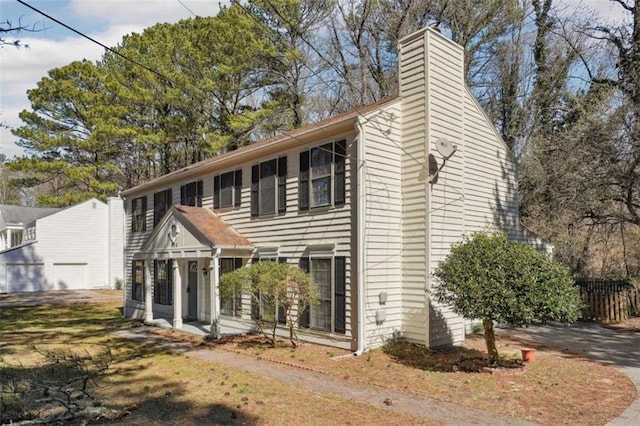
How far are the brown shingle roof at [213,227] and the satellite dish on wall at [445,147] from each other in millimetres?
5881

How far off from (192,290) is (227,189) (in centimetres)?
409

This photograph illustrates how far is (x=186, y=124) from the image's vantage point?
27484 millimetres

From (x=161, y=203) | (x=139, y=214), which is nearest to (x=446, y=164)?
(x=161, y=203)

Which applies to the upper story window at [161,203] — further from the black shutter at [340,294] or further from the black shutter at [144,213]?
the black shutter at [340,294]

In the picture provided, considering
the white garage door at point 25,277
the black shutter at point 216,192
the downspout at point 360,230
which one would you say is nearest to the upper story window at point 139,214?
the black shutter at point 216,192

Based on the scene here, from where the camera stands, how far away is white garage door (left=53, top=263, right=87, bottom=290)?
3025 cm

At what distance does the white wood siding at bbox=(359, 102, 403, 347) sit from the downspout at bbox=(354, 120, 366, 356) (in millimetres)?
75

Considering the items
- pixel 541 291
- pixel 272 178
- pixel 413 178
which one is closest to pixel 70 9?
pixel 272 178

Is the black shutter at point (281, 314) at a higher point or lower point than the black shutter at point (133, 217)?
lower

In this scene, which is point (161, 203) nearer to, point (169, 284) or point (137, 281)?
point (169, 284)

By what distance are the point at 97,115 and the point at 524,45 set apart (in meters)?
25.5

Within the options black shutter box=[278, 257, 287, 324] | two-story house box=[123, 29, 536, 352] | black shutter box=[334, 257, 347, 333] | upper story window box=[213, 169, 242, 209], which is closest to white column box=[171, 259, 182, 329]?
two-story house box=[123, 29, 536, 352]

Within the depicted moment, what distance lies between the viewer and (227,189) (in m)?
14.1

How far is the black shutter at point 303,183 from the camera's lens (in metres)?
11.4
